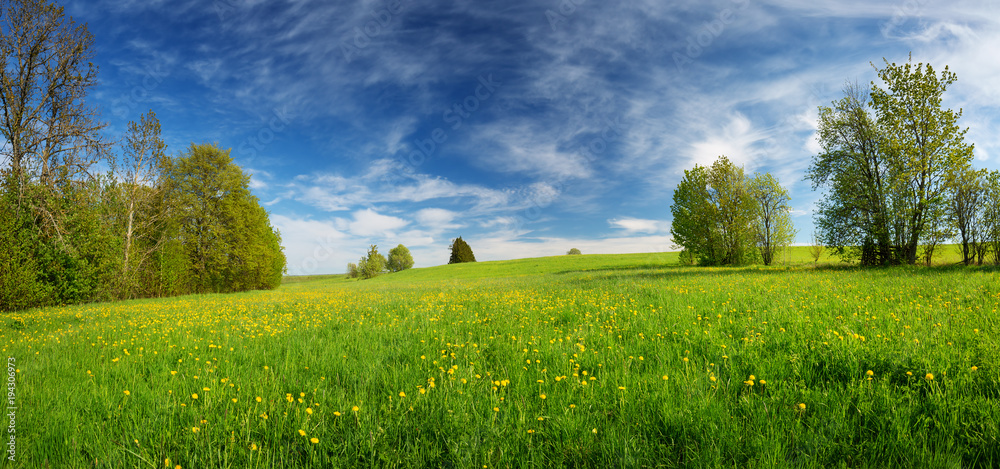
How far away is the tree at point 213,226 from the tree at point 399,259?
62112mm

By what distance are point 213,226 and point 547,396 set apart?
111 ft

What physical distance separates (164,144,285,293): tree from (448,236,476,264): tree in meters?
61.8

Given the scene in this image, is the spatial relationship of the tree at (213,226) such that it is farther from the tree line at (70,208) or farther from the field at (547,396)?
the field at (547,396)

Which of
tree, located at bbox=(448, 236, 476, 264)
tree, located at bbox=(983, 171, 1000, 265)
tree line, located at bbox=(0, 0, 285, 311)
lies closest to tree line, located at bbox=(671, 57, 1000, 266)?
tree, located at bbox=(983, 171, 1000, 265)

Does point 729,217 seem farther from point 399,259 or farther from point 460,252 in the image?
point 399,259

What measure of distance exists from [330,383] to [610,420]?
314cm

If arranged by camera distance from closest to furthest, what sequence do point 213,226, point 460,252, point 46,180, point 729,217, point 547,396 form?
point 547,396 < point 46,180 < point 213,226 < point 729,217 < point 460,252

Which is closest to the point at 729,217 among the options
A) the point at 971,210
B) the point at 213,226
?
the point at 971,210

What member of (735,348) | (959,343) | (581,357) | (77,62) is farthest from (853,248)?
(77,62)

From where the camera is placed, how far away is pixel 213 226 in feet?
92.7

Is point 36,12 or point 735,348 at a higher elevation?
point 36,12

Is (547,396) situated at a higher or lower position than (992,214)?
lower

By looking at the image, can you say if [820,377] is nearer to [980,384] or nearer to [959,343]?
[980,384]

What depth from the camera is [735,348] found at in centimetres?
466
